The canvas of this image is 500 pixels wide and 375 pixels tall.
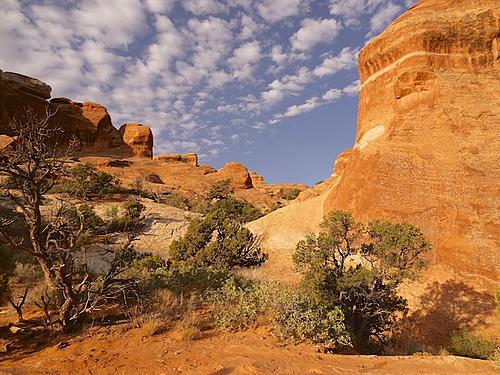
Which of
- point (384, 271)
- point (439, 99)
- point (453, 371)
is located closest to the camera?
point (453, 371)

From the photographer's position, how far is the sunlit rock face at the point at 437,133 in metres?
13.8

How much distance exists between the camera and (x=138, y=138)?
59.0m

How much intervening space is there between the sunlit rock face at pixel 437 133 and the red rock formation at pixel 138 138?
46723 mm

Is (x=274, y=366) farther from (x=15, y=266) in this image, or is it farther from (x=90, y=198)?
(x=90, y=198)

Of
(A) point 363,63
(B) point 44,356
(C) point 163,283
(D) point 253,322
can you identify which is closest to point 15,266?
(C) point 163,283

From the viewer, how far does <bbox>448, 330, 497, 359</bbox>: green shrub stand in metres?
8.39

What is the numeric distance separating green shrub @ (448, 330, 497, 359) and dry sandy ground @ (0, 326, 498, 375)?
10.1 feet

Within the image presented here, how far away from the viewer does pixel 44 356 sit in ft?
15.5

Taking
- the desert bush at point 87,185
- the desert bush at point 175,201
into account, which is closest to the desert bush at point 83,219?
the desert bush at point 87,185

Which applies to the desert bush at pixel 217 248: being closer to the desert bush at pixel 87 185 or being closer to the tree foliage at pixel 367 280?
the tree foliage at pixel 367 280

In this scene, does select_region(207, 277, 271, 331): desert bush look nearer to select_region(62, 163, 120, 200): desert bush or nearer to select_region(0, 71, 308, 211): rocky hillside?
select_region(62, 163, 120, 200): desert bush

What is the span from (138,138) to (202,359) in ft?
192

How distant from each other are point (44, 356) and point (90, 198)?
1040 inches

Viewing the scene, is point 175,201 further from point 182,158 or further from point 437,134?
point 182,158
